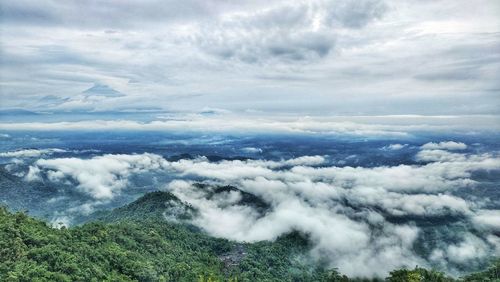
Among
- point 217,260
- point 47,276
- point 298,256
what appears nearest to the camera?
point 47,276

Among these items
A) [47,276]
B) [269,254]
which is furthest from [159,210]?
[47,276]

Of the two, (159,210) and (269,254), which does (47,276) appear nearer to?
(269,254)

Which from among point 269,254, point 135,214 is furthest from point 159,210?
point 269,254

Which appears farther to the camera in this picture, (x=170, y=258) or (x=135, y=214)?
(x=135, y=214)

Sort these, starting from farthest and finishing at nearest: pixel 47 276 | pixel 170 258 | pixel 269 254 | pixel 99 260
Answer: pixel 269 254, pixel 170 258, pixel 99 260, pixel 47 276

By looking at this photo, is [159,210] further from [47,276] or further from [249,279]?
[47,276]

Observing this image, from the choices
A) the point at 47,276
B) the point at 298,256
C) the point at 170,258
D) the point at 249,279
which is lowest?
the point at 298,256

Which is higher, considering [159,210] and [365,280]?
[159,210]
